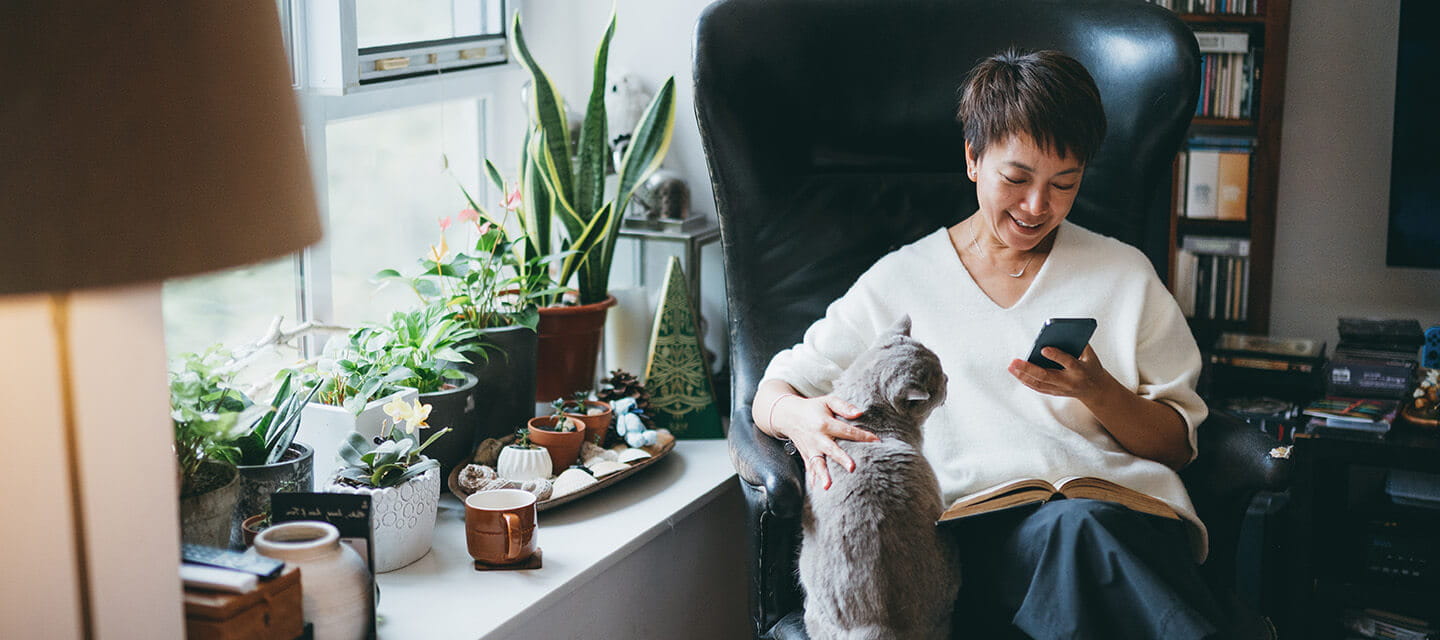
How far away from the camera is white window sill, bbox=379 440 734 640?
158cm

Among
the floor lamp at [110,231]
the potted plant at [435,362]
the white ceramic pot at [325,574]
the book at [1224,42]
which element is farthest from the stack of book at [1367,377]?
the floor lamp at [110,231]

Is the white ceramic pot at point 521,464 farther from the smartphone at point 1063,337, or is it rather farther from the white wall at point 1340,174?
the white wall at point 1340,174

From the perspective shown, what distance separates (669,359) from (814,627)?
2.99 feet

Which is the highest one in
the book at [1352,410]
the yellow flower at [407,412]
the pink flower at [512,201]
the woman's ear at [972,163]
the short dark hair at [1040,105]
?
the short dark hair at [1040,105]

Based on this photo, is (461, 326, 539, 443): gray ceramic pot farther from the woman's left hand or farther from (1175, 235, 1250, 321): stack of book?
(1175, 235, 1250, 321): stack of book

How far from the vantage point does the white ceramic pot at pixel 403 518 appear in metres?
1.63

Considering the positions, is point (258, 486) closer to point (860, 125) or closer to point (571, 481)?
point (571, 481)

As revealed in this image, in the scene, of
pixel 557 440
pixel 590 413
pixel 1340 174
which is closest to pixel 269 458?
pixel 557 440

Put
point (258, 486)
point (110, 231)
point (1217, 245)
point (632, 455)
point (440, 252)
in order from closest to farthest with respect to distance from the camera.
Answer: point (110, 231) < point (258, 486) < point (440, 252) < point (632, 455) < point (1217, 245)

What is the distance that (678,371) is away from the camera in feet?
7.69

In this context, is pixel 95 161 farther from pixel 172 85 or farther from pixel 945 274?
pixel 945 274

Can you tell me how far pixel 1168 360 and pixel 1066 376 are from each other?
248 mm

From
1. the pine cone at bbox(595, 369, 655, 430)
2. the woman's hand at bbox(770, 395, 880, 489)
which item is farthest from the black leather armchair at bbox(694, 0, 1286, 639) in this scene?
the pine cone at bbox(595, 369, 655, 430)

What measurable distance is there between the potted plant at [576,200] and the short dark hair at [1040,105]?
827mm
